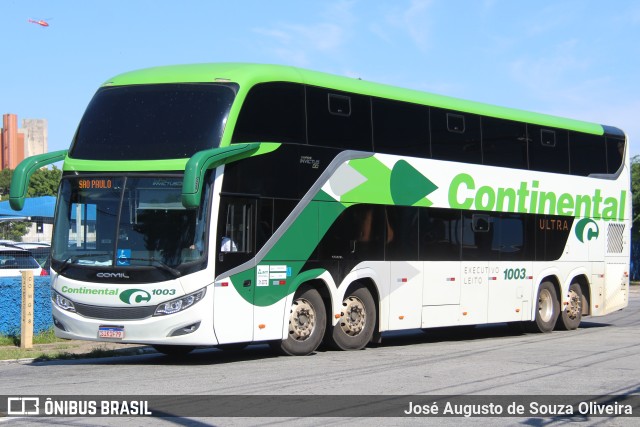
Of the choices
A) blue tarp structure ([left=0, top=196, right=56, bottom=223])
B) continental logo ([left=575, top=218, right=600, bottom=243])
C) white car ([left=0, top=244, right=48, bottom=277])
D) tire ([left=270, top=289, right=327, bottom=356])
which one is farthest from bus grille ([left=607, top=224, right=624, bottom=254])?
blue tarp structure ([left=0, top=196, right=56, bottom=223])

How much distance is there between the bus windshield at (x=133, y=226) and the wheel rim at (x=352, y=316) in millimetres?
3638

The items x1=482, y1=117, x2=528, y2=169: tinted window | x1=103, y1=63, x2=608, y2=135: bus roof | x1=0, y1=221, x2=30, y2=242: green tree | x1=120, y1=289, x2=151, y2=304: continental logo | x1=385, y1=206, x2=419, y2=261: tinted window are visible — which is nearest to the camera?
x1=120, y1=289, x2=151, y2=304: continental logo

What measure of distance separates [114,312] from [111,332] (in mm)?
292

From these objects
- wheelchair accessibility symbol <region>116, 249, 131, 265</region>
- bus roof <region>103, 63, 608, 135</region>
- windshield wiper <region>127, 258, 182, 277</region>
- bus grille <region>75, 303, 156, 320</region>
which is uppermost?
bus roof <region>103, 63, 608, 135</region>

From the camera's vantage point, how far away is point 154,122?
567 inches

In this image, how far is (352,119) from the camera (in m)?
16.6

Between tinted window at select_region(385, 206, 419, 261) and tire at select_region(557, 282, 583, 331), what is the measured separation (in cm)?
612

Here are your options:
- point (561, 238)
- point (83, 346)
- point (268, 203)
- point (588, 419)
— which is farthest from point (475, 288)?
point (588, 419)

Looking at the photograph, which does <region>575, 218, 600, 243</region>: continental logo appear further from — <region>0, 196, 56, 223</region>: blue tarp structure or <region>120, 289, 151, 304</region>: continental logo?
<region>0, 196, 56, 223</region>: blue tarp structure

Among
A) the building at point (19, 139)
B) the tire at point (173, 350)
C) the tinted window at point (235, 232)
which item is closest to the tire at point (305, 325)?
the tinted window at point (235, 232)

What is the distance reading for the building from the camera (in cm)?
12356

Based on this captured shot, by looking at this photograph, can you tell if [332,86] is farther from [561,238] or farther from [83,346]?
[561,238]

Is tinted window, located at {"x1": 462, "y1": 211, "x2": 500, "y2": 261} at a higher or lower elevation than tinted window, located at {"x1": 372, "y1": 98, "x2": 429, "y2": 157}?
lower

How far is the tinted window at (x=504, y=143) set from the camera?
19.8 meters
